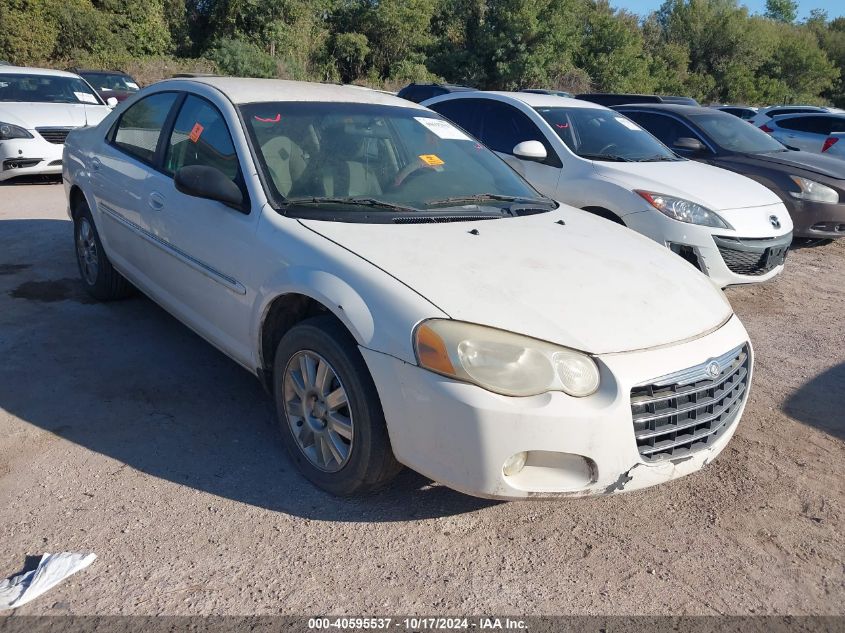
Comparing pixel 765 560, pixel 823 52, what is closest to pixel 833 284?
pixel 765 560

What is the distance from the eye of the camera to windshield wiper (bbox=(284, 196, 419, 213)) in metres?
3.46

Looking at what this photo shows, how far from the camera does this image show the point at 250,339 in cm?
345

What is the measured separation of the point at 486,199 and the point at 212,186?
1.37 m

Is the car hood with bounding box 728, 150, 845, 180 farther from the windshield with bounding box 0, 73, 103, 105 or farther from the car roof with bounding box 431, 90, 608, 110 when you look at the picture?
the windshield with bounding box 0, 73, 103, 105

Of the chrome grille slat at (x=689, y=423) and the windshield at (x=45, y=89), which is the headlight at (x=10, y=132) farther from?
the chrome grille slat at (x=689, y=423)

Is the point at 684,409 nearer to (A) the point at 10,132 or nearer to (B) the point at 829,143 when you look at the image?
(A) the point at 10,132

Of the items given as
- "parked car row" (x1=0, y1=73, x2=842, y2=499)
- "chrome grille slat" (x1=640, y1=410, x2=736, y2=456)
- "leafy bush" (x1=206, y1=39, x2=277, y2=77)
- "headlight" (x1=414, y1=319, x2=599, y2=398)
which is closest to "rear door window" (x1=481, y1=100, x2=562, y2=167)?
"parked car row" (x1=0, y1=73, x2=842, y2=499)

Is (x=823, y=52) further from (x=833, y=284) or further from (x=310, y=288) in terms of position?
(x=310, y=288)

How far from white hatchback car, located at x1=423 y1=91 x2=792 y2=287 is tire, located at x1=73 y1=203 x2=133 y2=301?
336 cm

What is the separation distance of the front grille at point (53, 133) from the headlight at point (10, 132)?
0.20m

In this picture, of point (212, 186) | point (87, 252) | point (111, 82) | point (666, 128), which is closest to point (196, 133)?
point (212, 186)

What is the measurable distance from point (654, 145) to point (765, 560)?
5.20m

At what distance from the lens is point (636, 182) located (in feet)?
20.2

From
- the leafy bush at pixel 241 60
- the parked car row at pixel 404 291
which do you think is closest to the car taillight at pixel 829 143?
the parked car row at pixel 404 291
